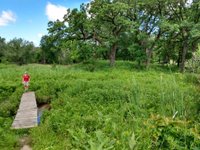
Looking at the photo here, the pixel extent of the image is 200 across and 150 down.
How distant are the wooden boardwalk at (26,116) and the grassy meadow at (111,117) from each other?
36cm

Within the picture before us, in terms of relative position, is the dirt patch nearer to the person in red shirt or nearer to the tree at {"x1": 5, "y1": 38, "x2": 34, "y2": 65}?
the person in red shirt

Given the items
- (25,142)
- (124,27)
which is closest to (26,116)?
(25,142)

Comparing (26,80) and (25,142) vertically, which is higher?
(26,80)

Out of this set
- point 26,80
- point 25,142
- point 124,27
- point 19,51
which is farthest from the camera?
point 19,51

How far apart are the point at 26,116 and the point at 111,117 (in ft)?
10.7

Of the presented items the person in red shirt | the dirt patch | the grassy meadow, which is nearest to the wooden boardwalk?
the grassy meadow

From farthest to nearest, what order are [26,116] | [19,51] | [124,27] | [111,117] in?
[19,51] < [124,27] < [26,116] < [111,117]

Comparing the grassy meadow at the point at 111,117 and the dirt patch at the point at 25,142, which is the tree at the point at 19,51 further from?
the dirt patch at the point at 25,142

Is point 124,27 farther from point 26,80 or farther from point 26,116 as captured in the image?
point 26,116

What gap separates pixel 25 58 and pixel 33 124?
36.9 metres

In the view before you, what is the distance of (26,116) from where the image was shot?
29.0 ft

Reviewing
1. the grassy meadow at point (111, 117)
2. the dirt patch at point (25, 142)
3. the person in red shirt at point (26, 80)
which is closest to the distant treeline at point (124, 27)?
the person in red shirt at point (26, 80)

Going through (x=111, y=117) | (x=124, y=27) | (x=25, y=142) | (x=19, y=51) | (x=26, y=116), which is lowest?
(x=25, y=142)

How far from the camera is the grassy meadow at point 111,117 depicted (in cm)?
475
